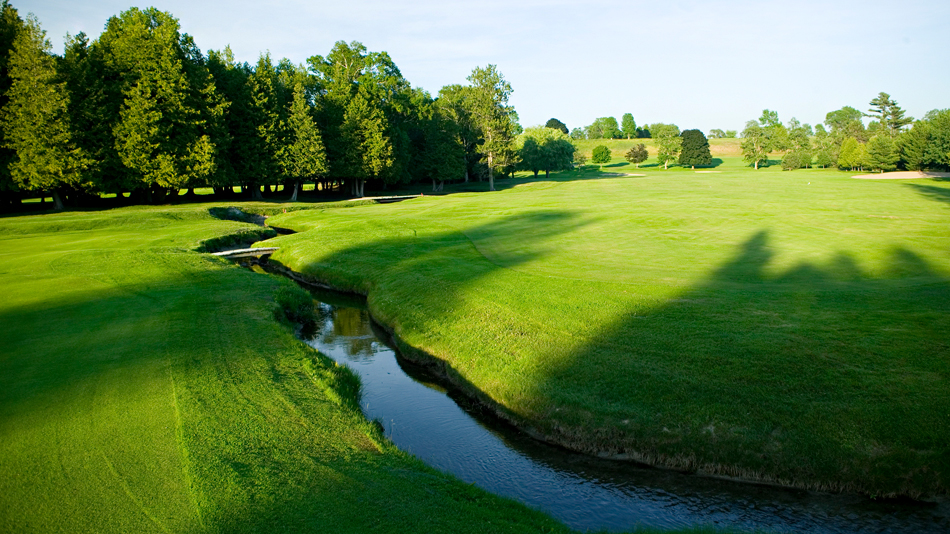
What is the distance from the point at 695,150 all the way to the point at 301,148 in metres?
100

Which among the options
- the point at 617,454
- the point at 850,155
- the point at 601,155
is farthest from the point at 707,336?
→ the point at 601,155

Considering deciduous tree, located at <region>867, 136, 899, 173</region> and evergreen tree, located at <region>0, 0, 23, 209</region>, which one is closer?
evergreen tree, located at <region>0, 0, 23, 209</region>

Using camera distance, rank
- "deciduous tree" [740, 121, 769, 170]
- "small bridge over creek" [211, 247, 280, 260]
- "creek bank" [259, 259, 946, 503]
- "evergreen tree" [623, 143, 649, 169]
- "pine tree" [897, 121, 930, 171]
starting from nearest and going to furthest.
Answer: "creek bank" [259, 259, 946, 503], "small bridge over creek" [211, 247, 280, 260], "pine tree" [897, 121, 930, 171], "deciduous tree" [740, 121, 769, 170], "evergreen tree" [623, 143, 649, 169]

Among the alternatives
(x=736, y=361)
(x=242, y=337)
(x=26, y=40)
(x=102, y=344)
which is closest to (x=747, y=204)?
(x=736, y=361)

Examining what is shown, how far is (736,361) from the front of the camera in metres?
12.4

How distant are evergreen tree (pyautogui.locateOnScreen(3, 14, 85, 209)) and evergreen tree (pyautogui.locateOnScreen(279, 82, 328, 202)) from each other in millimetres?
21771

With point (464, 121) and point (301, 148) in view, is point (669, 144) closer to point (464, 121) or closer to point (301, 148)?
point (464, 121)

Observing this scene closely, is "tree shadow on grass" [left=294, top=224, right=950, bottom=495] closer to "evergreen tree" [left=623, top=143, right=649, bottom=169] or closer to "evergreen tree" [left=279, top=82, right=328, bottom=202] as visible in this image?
"evergreen tree" [left=279, top=82, right=328, bottom=202]

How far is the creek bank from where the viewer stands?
373 inches

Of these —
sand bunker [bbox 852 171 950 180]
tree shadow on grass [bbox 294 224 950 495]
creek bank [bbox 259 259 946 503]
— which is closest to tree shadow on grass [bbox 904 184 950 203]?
sand bunker [bbox 852 171 950 180]

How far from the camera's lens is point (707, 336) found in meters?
13.7

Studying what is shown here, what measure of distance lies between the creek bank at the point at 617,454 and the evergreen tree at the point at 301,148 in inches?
2111

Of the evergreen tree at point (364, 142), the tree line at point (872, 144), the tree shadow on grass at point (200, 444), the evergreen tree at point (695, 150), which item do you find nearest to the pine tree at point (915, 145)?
the tree line at point (872, 144)

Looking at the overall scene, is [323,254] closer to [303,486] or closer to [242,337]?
[242,337]
